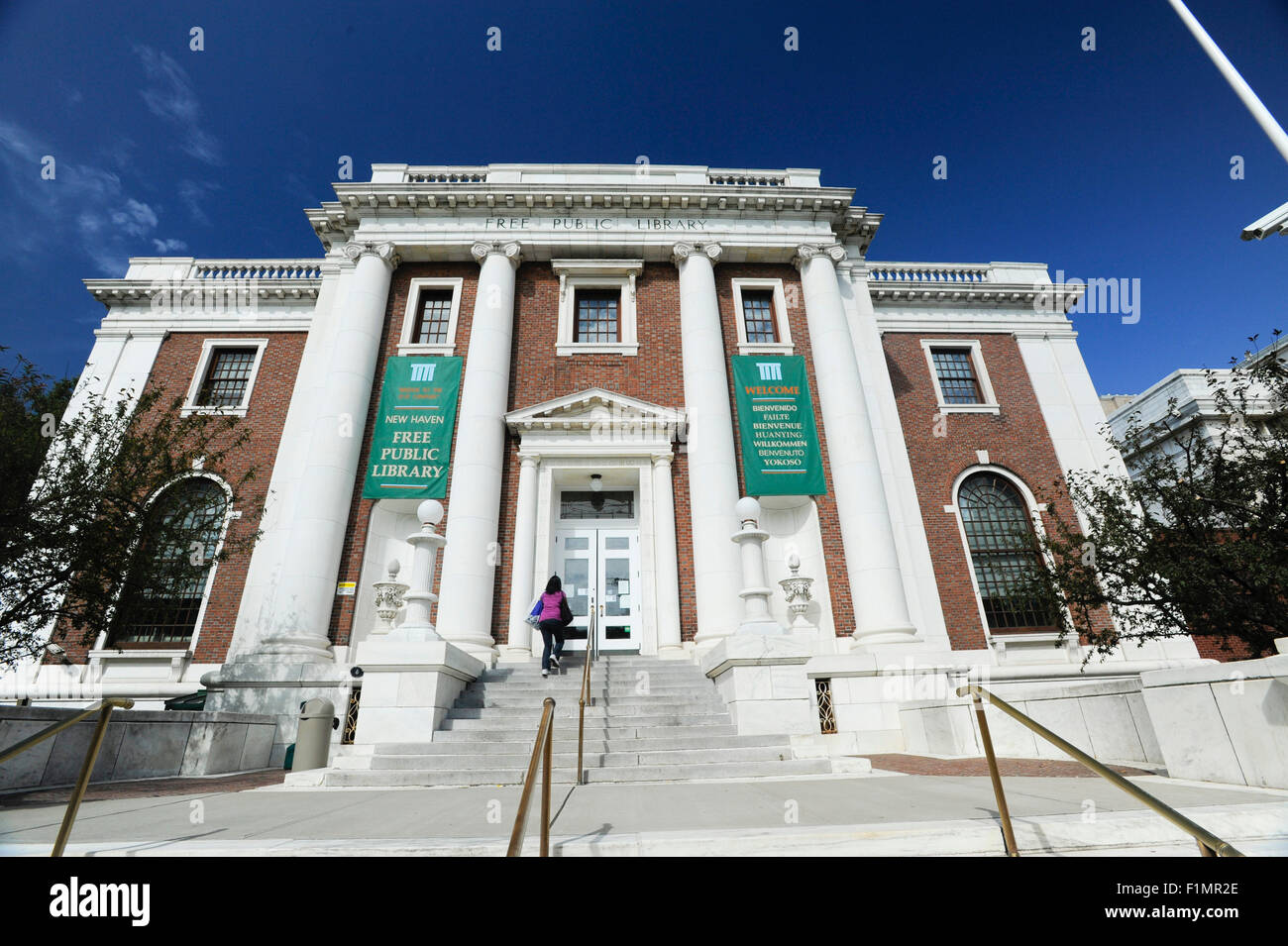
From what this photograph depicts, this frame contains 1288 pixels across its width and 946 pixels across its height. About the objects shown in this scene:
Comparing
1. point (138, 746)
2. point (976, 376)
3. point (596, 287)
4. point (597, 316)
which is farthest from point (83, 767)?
point (976, 376)

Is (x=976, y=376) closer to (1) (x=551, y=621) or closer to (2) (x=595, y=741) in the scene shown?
(1) (x=551, y=621)

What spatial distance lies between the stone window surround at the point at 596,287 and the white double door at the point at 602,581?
17.0ft

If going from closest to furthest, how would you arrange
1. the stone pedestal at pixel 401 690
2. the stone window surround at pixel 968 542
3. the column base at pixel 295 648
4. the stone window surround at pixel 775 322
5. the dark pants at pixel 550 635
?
1. the stone pedestal at pixel 401 690
2. the dark pants at pixel 550 635
3. the column base at pixel 295 648
4. the stone window surround at pixel 968 542
5. the stone window surround at pixel 775 322

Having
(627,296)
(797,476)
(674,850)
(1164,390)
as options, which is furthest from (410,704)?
(1164,390)

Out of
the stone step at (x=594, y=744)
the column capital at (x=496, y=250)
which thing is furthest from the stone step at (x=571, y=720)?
the column capital at (x=496, y=250)

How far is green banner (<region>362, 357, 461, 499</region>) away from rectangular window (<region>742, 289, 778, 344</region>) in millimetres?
8446

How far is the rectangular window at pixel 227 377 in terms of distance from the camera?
18.2m

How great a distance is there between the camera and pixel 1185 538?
973cm

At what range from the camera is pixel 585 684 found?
870cm

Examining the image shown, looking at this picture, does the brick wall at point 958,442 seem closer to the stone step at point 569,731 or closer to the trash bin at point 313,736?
the stone step at point 569,731

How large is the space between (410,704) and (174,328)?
57.7ft

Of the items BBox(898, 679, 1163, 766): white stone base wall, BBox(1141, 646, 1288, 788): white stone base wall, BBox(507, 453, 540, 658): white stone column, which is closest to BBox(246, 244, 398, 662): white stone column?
BBox(507, 453, 540, 658): white stone column

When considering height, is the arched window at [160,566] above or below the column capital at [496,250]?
below
